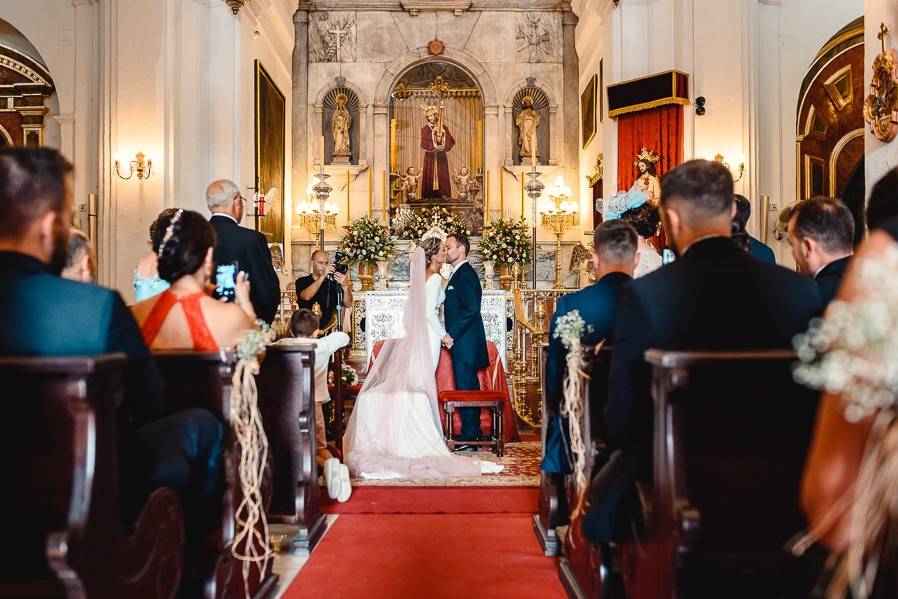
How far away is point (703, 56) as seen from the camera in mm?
9766

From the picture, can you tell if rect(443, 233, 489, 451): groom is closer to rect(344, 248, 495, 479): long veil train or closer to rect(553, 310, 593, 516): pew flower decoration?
rect(344, 248, 495, 479): long veil train

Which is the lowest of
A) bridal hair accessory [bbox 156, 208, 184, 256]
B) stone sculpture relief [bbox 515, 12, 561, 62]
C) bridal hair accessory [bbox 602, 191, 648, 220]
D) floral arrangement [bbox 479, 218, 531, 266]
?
bridal hair accessory [bbox 156, 208, 184, 256]

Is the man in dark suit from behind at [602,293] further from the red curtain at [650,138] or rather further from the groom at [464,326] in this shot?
the red curtain at [650,138]

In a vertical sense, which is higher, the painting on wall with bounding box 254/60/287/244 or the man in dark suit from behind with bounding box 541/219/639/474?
the painting on wall with bounding box 254/60/287/244

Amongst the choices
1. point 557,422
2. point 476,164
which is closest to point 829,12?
point 476,164

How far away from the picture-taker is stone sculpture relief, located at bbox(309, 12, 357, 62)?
15.4 meters

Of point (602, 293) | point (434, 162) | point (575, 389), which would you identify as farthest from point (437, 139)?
point (575, 389)

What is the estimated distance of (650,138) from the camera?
1053cm

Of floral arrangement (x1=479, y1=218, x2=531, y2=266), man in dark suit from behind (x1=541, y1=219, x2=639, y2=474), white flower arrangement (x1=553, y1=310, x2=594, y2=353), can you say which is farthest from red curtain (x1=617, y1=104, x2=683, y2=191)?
white flower arrangement (x1=553, y1=310, x2=594, y2=353)

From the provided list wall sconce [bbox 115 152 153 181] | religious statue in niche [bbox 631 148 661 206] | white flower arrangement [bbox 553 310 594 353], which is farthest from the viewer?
religious statue in niche [bbox 631 148 661 206]

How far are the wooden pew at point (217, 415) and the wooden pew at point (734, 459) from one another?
1711mm

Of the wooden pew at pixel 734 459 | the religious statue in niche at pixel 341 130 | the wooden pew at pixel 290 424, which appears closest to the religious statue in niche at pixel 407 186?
the religious statue in niche at pixel 341 130

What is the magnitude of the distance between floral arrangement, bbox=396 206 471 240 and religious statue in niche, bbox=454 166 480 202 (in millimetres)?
445

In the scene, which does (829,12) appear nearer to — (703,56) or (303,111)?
(703,56)
